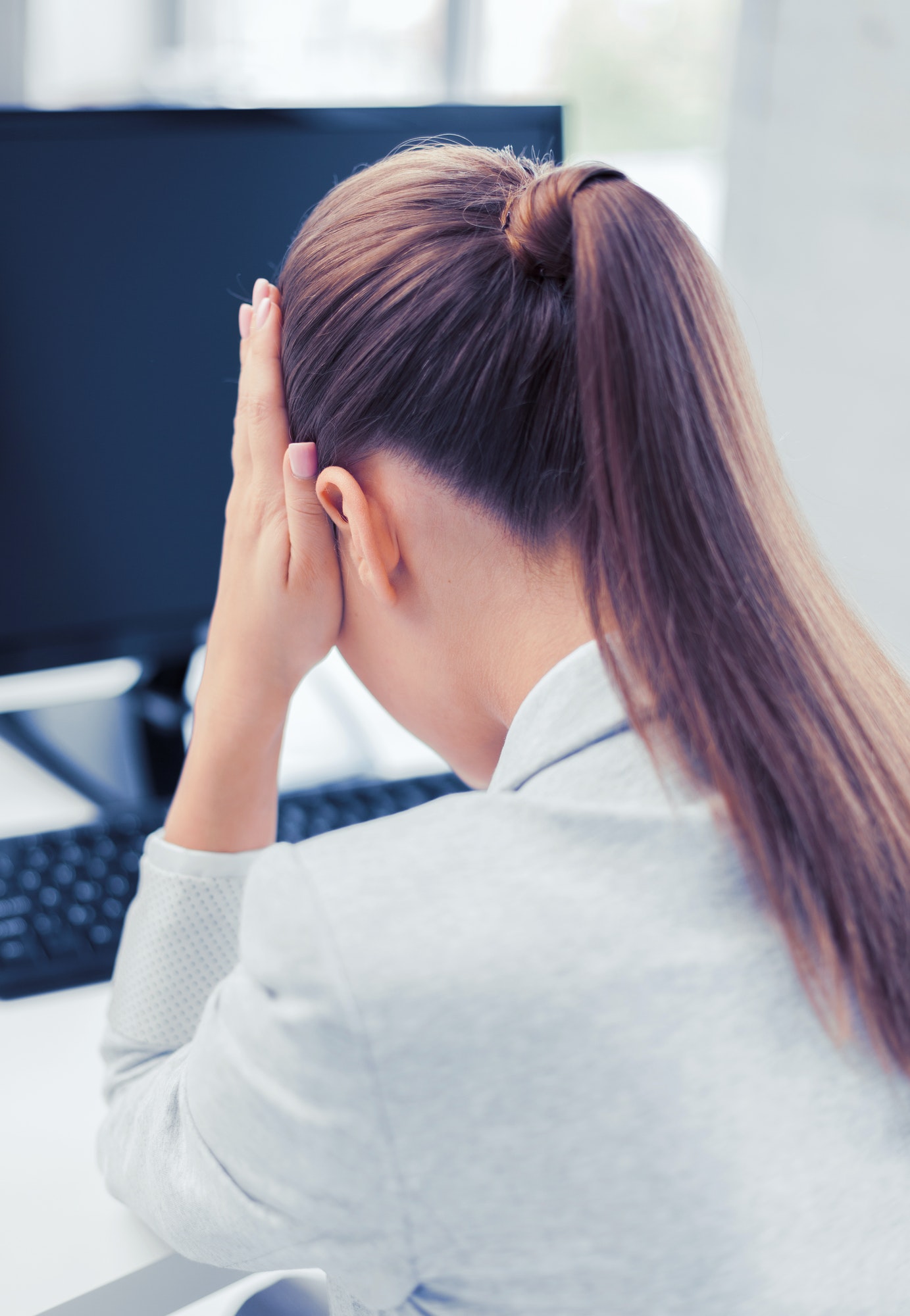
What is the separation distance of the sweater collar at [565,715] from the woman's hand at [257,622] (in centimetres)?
20

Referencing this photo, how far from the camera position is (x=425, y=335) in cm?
54

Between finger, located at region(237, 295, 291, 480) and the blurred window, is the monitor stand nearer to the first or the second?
finger, located at region(237, 295, 291, 480)

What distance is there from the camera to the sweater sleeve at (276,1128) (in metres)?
0.43

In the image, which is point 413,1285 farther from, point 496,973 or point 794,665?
point 794,665

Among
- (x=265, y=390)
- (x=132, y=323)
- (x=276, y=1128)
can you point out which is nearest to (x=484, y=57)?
(x=132, y=323)

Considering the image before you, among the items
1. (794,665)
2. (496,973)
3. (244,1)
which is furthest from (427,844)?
(244,1)

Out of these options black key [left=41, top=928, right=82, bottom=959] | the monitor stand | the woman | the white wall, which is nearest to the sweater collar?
the woman

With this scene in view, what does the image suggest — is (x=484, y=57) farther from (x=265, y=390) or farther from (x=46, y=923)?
(x=46, y=923)

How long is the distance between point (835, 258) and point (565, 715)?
837 mm

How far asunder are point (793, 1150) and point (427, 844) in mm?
173

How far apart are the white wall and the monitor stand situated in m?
0.59

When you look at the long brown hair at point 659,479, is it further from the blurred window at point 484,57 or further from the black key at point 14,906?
the blurred window at point 484,57

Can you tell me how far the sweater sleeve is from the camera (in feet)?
1.40

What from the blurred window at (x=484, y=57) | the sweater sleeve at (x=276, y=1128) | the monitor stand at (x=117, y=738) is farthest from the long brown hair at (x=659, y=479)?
the blurred window at (x=484, y=57)
